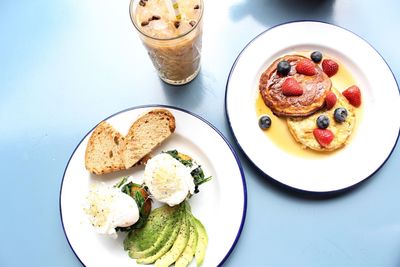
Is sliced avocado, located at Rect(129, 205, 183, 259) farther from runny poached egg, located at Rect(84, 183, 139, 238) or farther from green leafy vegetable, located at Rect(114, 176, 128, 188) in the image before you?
green leafy vegetable, located at Rect(114, 176, 128, 188)

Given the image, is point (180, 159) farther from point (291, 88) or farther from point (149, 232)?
point (291, 88)

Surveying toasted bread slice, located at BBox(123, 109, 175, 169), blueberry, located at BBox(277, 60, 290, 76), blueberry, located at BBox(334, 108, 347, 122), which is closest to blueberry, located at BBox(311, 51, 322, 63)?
blueberry, located at BBox(277, 60, 290, 76)

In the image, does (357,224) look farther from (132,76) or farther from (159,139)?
(132,76)

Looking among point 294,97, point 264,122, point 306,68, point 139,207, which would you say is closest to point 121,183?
point 139,207

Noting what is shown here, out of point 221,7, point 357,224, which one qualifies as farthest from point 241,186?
point 221,7

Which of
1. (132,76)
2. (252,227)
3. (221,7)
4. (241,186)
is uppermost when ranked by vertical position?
(221,7)

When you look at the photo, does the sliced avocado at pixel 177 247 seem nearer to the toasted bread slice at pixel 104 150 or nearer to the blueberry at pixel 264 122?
the toasted bread slice at pixel 104 150

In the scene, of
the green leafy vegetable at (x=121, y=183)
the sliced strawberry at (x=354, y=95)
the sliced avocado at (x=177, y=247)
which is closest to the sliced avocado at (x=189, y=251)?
the sliced avocado at (x=177, y=247)
